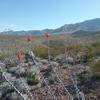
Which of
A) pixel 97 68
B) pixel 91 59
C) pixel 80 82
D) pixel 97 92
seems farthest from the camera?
pixel 91 59

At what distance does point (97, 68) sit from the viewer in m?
12.2

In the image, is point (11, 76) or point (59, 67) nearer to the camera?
point (11, 76)

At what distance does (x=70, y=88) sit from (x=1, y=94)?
7.86 feet

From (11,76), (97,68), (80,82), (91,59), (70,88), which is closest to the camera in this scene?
(70,88)

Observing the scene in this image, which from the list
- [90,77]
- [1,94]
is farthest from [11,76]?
[90,77]

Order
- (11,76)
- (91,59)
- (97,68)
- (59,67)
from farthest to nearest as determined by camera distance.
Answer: (91,59) < (59,67) < (11,76) < (97,68)

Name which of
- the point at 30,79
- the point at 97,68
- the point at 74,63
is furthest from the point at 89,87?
the point at 74,63

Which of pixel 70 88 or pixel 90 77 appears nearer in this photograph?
pixel 70 88

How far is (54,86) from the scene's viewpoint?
11086 millimetres

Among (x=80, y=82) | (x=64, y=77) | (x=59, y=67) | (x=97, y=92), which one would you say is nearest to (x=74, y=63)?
(x=59, y=67)

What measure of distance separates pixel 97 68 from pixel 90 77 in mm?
675

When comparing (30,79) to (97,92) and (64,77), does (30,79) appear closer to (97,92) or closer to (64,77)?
(64,77)

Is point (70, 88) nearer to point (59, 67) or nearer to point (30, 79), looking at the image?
point (30, 79)

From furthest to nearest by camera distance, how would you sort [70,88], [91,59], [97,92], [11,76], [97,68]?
[91,59] < [11,76] < [97,68] < [70,88] < [97,92]
